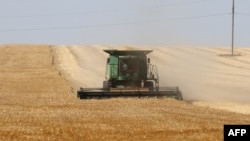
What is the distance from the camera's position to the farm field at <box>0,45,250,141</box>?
2055cm

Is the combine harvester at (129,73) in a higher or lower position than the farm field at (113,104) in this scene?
higher

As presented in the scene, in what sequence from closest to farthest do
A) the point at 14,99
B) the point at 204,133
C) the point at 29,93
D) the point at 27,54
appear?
the point at 204,133 < the point at 14,99 < the point at 29,93 < the point at 27,54

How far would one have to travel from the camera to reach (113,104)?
30641mm

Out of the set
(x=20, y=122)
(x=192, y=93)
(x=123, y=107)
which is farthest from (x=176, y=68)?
(x=20, y=122)

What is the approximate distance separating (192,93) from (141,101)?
9.83m

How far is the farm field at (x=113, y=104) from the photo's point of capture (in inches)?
809

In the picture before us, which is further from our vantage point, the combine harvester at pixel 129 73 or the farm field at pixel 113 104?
the combine harvester at pixel 129 73

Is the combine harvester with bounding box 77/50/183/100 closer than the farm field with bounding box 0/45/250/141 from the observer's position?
No

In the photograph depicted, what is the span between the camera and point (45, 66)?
2505 inches

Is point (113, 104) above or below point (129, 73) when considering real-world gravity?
below

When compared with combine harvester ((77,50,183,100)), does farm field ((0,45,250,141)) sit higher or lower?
lower

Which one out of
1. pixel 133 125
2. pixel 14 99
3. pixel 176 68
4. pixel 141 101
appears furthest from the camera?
pixel 176 68

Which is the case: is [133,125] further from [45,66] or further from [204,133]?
[45,66]

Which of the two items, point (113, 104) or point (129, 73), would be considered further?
point (129, 73)
